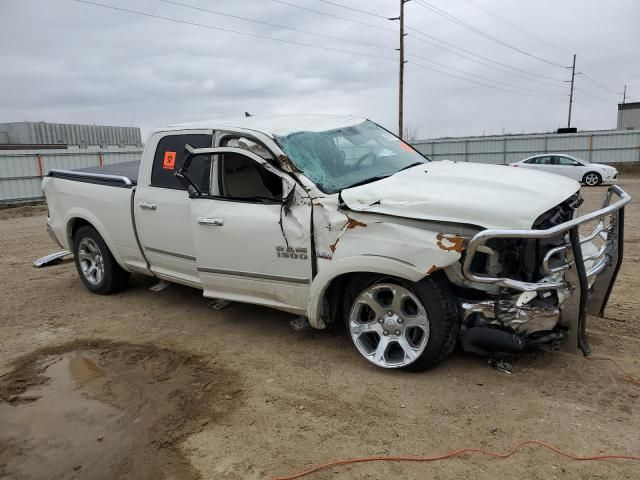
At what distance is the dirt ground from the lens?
2.95m

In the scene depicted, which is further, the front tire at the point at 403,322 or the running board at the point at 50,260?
the running board at the point at 50,260

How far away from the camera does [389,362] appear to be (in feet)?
12.7

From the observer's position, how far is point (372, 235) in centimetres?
367

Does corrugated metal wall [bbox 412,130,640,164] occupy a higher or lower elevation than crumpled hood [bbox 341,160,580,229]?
higher

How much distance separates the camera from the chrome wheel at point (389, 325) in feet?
12.2

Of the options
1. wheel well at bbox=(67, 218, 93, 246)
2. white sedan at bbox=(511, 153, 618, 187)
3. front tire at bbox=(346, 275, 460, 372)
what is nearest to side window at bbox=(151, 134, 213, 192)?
wheel well at bbox=(67, 218, 93, 246)

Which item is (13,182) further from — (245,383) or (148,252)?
(245,383)

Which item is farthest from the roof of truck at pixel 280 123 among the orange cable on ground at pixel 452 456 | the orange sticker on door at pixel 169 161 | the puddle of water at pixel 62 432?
the orange cable on ground at pixel 452 456

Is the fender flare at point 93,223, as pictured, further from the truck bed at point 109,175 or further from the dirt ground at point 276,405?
the dirt ground at point 276,405

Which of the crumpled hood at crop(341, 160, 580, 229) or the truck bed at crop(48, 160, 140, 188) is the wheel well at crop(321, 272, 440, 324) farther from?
the truck bed at crop(48, 160, 140, 188)

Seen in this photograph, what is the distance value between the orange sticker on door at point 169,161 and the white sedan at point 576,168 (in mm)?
18622

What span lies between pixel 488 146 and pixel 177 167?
30.6 metres

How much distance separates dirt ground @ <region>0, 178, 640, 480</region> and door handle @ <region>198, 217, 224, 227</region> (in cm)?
109

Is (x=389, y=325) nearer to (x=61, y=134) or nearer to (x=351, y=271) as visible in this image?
(x=351, y=271)
